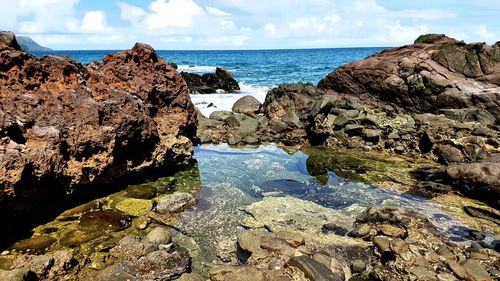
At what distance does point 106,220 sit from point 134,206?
1.23m

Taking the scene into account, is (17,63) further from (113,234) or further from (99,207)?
(113,234)

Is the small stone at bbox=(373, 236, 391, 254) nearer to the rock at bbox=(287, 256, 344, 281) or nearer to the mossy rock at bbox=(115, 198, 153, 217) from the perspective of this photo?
the rock at bbox=(287, 256, 344, 281)

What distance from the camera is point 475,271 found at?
25.4 feet

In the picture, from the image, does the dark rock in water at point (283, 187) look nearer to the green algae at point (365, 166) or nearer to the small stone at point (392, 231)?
the green algae at point (365, 166)

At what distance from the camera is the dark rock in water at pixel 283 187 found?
43.5 ft

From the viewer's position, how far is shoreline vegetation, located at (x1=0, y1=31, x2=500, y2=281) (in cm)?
818

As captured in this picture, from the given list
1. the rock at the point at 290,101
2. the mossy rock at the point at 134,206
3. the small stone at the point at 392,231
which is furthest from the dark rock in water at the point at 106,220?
the rock at the point at 290,101

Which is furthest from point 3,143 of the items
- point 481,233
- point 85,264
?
point 481,233

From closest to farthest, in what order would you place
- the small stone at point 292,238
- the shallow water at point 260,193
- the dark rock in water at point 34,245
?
the dark rock in water at point 34,245, the small stone at point 292,238, the shallow water at point 260,193

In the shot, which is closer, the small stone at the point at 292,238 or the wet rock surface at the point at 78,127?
the small stone at the point at 292,238

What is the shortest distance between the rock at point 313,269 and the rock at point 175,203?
466cm

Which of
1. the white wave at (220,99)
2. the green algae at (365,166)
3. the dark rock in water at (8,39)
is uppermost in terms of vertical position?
the dark rock in water at (8,39)

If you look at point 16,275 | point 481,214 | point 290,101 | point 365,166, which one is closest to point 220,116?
point 290,101

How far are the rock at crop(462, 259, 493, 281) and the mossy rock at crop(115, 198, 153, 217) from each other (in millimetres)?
8384
